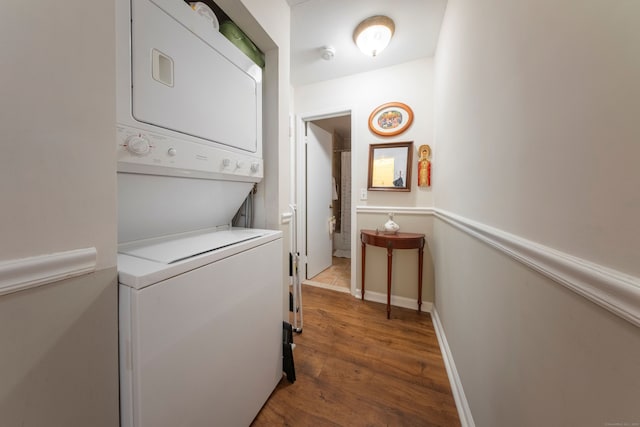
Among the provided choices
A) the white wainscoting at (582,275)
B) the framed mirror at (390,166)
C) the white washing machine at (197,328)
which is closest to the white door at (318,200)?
Result: the framed mirror at (390,166)

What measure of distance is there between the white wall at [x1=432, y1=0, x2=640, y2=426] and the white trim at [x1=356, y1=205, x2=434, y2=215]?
1111 millimetres

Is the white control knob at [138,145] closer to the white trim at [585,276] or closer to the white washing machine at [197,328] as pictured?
the white washing machine at [197,328]

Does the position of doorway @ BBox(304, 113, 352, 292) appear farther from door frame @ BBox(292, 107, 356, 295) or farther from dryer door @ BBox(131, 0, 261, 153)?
dryer door @ BBox(131, 0, 261, 153)

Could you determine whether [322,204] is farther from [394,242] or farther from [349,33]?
[349,33]

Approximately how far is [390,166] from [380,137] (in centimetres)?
32

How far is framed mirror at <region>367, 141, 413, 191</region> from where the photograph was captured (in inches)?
85.5

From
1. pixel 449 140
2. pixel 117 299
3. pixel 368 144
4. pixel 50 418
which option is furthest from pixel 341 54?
pixel 50 418

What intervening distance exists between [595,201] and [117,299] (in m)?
1.11

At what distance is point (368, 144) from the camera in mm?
2301

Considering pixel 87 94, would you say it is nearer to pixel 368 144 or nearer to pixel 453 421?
pixel 453 421

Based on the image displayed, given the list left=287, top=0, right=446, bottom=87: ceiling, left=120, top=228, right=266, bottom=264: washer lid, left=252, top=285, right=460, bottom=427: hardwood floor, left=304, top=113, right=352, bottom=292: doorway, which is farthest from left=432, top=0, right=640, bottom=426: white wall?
left=304, top=113, right=352, bottom=292: doorway

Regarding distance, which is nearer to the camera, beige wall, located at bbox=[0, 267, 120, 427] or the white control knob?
beige wall, located at bbox=[0, 267, 120, 427]

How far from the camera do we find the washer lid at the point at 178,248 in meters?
0.75

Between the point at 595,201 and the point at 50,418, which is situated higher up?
the point at 595,201
